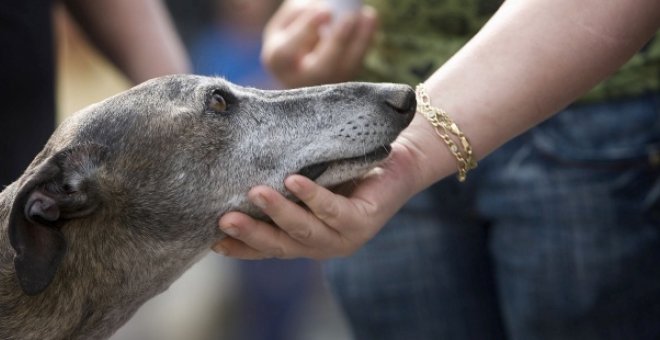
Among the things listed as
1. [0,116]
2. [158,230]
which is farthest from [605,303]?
[0,116]

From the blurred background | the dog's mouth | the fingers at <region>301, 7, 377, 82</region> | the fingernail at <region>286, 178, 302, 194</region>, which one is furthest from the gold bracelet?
the blurred background

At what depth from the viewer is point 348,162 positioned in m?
2.71

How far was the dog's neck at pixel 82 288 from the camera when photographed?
8.93ft

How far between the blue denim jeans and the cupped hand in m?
0.57

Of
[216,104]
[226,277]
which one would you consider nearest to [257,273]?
[226,277]

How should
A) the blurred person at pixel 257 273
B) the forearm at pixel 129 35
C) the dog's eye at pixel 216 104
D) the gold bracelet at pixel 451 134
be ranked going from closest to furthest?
the gold bracelet at pixel 451 134
the dog's eye at pixel 216 104
the forearm at pixel 129 35
the blurred person at pixel 257 273

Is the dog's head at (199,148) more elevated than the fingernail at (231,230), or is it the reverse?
the dog's head at (199,148)

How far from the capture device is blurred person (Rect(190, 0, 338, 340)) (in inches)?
249

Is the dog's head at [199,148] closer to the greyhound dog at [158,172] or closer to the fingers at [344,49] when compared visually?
the greyhound dog at [158,172]

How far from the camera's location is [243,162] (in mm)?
2807

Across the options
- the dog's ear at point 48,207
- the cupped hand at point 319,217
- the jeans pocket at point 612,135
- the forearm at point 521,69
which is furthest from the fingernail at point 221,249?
the jeans pocket at point 612,135

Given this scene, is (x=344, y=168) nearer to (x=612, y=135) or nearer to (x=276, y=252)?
(x=276, y=252)

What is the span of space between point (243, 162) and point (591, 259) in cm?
107

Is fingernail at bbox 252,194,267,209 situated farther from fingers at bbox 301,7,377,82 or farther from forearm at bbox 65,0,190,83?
forearm at bbox 65,0,190,83
